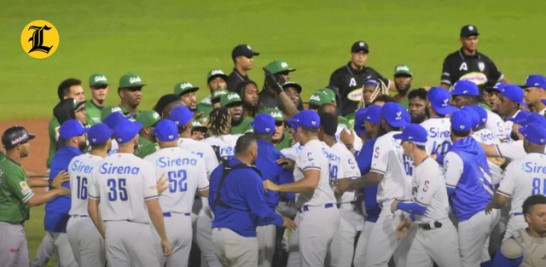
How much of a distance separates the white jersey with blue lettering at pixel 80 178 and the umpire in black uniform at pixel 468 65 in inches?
224

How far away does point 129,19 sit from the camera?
87.5ft

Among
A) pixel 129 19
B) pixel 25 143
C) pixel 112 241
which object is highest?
pixel 129 19

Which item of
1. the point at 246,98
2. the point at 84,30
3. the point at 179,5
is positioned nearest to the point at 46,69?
the point at 84,30

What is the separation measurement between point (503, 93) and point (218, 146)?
269 centimetres

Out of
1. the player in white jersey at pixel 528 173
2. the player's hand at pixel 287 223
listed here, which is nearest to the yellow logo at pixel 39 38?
the player's hand at pixel 287 223

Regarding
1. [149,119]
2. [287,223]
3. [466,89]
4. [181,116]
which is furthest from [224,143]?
[466,89]

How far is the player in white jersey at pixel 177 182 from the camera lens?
421 inches

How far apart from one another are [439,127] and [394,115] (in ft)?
2.21

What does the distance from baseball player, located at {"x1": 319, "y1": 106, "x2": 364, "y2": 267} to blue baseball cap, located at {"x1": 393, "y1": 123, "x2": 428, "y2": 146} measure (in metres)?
0.78

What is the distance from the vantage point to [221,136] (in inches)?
461

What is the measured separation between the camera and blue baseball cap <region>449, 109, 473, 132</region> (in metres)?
10.7

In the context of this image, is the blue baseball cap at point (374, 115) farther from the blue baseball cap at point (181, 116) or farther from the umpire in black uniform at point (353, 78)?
the umpire in black uniform at point (353, 78)

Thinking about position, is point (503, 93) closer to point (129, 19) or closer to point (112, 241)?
point (112, 241)

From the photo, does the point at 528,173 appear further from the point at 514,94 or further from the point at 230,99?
the point at 230,99
